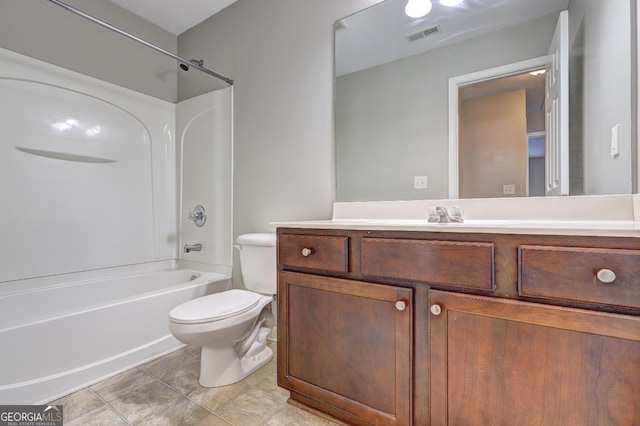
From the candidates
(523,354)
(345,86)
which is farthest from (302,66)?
(523,354)

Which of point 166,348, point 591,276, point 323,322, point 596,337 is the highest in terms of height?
point 591,276

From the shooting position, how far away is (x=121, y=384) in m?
1.55

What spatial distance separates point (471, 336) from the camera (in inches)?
36.0

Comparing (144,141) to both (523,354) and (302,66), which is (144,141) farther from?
(523,354)

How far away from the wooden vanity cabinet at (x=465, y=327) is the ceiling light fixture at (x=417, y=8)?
1.23m

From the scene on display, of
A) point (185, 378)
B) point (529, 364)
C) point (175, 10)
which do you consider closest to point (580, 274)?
point (529, 364)

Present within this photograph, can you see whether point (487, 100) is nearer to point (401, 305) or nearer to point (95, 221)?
point (401, 305)

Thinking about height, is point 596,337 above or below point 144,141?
below

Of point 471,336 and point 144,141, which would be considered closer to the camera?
point 471,336

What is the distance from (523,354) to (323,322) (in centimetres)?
67

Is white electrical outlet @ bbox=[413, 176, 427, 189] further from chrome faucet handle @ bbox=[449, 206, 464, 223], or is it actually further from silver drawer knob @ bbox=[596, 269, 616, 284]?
silver drawer knob @ bbox=[596, 269, 616, 284]

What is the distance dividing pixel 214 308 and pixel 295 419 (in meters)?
0.62

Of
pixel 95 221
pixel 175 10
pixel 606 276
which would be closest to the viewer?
pixel 606 276

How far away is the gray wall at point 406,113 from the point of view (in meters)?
1.36
